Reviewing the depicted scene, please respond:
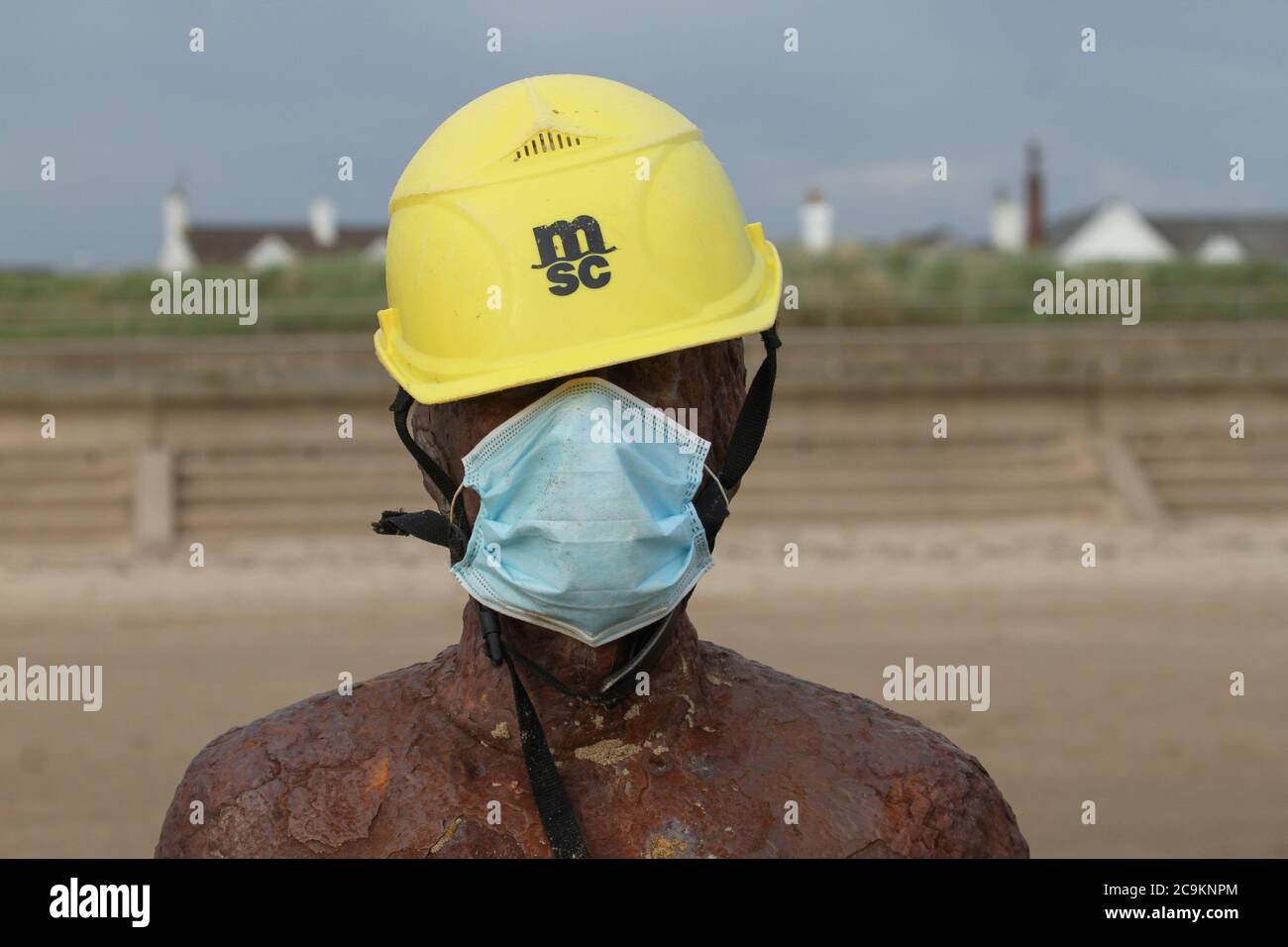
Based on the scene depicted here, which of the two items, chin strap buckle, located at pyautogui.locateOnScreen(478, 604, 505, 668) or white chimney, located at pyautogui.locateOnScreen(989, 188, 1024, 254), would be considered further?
white chimney, located at pyautogui.locateOnScreen(989, 188, 1024, 254)

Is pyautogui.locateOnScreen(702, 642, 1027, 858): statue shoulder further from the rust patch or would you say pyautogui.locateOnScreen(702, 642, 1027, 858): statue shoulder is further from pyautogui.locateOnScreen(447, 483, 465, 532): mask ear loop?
pyautogui.locateOnScreen(447, 483, 465, 532): mask ear loop

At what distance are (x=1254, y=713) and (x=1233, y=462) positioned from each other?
8.30 meters

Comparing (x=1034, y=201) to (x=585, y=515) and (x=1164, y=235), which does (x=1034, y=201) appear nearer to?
(x=1164, y=235)

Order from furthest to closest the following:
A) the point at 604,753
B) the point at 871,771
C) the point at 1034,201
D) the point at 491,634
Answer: the point at 1034,201 < the point at 871,771 < the point at 604,753 < the point at 491,634

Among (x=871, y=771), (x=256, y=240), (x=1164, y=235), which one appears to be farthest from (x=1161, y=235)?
(x=871, y=771)

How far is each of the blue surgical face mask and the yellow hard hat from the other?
0.10 metres

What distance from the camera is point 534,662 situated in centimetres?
265

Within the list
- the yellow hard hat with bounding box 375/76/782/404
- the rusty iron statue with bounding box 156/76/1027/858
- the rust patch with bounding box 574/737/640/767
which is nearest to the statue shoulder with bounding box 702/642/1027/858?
the rusty iron statue with bounding box 156/76/1027/858

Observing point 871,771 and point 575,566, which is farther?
point 871,771

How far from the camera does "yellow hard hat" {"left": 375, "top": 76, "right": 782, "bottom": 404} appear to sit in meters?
2.46

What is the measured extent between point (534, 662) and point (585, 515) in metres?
0.35

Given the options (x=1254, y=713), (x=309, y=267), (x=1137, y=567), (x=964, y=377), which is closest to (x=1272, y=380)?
(x=964, y=377)

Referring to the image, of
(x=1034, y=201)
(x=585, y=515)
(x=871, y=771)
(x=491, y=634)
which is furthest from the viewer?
(x=1034, y=201)

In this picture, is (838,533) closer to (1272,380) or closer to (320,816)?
(1272,380)
